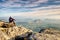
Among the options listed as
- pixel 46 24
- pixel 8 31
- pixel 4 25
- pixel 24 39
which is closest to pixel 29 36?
pixel 24 39

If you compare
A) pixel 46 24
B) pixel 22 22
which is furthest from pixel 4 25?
pixel 46 24

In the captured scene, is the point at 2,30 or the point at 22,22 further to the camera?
the point at 22,22

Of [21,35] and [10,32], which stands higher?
[10,32]

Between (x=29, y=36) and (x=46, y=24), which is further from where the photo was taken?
(x=46, y=24)

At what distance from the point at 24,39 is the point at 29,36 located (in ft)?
1.15

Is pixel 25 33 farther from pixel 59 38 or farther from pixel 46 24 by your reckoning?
pixel 46 24

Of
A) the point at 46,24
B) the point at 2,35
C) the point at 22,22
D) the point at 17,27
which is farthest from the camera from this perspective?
the point at 46,24

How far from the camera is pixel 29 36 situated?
9641 millimetres

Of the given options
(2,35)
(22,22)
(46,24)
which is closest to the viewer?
(2,35)

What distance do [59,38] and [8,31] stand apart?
2.75 meters

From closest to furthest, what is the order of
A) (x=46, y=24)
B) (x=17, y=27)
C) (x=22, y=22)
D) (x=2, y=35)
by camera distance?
(x=2, y=35) < (x=17, y=27) < (x=22, y=22) < (x=46, y=24)

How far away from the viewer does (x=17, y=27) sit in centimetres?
1011

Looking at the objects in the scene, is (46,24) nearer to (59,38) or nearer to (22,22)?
(22,22)

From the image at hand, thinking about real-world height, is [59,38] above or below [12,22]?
below
